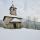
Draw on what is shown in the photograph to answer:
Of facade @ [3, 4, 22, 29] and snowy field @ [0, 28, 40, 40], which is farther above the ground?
facade @ [3, 4, 22, 29]

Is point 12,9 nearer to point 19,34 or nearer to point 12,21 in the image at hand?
point 12,21

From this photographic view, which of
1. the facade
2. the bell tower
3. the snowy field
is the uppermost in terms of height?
the bell tower

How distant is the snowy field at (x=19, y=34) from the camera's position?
5.08 ft

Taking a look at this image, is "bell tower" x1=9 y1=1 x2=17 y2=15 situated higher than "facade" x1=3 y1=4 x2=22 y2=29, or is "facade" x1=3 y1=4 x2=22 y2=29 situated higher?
"bell tower" x1=9 y1=1 x2=17 y2=15

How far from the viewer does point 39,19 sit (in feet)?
5.27

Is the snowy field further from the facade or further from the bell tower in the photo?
the bell tower

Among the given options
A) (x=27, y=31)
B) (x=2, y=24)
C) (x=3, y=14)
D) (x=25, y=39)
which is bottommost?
(x=25, y=39)

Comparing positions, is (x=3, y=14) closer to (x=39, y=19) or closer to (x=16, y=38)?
(x=16, y=38)

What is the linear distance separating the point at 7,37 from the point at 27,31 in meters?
0.31

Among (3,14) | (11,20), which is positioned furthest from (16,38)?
(3,14)

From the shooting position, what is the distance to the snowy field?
155 cm

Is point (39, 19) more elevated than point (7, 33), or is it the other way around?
point (39, 19)

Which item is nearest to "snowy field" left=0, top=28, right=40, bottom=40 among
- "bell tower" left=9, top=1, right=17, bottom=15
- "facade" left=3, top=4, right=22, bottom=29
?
"facade" left=3, top=4, right=22, bottom=29

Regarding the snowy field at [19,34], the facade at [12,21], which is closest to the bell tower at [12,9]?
the facade at [12,21]
